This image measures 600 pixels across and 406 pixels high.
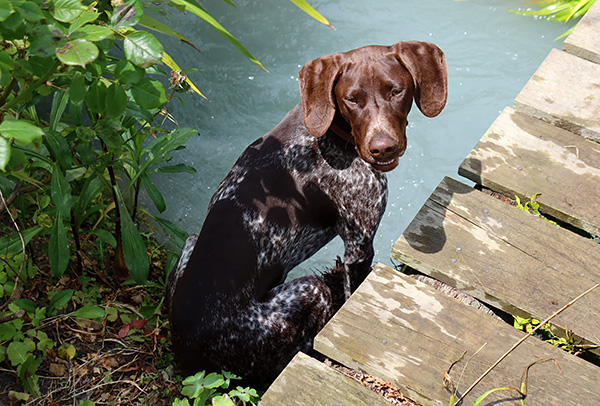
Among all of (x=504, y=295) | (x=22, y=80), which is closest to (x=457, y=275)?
(x=504, y=295)

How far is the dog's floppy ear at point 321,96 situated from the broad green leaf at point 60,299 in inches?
52.6

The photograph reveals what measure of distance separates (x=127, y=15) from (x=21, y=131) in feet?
2.14

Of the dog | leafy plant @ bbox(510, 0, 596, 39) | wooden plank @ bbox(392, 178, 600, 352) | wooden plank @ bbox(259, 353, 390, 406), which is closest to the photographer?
wooden plank @ bbox(259, 353, 390, 406)

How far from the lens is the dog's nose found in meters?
2.47

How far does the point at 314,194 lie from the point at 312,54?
370 cm

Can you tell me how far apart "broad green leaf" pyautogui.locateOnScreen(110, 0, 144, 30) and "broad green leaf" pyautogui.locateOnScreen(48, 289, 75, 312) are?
4.58 ft

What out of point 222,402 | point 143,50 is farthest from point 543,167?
point 143,50

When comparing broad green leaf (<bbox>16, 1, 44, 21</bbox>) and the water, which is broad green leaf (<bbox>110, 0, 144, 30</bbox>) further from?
the water

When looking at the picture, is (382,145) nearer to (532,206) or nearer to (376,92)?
(376,92)

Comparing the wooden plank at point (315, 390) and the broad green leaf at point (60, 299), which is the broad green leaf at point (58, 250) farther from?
the wooden plank at point (315, 390)

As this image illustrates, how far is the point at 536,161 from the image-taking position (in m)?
2.84

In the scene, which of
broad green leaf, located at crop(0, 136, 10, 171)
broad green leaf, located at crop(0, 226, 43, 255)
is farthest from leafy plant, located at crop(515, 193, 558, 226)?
broad green leaf, located at crop(0, 226, 43, 255)

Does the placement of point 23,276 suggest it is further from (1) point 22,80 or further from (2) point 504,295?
(2) point 504,295

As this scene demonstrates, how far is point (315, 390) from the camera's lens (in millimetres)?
1982
